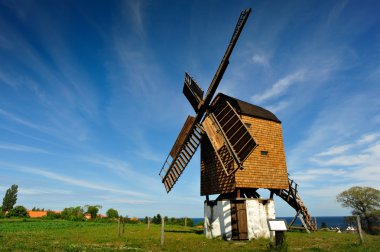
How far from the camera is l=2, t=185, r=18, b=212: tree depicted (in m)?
90.2

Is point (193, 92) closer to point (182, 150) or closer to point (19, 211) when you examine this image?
point (182, 150)

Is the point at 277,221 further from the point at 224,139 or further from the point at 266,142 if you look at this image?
the point at 266,142

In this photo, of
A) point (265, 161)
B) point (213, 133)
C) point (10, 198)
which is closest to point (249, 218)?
point (265, 161)

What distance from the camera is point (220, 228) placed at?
18.7 metres

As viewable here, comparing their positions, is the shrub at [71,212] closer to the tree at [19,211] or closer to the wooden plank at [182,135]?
the tree at [19,211]

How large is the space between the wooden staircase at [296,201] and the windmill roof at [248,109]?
18.9ft

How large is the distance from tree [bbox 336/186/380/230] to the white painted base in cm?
3081

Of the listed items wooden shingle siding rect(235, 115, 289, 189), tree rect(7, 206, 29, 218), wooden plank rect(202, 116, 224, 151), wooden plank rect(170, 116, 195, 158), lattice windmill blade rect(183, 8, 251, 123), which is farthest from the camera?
tree rect(7, 206, 29, 218)

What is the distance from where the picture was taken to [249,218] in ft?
58.6

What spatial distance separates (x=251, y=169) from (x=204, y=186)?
4451mm

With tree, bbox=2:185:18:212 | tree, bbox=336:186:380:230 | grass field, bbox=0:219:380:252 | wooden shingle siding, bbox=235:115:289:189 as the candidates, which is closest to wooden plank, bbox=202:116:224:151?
wooden shingle siding, bbox=235:115:289:189

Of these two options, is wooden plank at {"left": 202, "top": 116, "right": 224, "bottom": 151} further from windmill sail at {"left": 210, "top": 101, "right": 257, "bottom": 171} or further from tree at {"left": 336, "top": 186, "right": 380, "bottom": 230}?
tree at {"left": 336, "top": 186, "right": 380, "bottom": 230}

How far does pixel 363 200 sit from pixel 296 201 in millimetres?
28662

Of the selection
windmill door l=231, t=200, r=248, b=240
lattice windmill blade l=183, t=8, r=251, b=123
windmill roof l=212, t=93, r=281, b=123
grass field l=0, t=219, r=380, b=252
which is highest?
lattice windmill blade l=183, t=8, r=251, b=123
